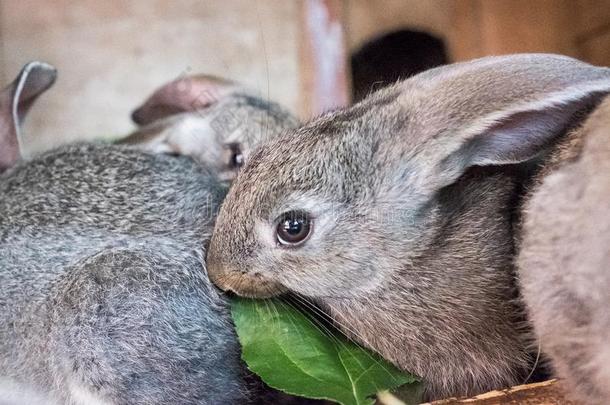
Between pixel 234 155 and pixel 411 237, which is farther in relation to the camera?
pixel 234 155

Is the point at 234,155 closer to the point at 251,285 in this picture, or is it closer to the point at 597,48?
the point at 251,285

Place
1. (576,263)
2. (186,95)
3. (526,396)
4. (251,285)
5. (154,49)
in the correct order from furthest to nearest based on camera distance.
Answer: (154,49), (186,95), (251,285), (526,396), (576,263)

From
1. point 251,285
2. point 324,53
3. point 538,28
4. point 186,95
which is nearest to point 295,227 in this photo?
point 251,285

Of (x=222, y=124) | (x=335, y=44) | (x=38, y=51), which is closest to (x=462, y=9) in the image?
(x=335, y=44)

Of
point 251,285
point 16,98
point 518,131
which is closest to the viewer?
point 518,131

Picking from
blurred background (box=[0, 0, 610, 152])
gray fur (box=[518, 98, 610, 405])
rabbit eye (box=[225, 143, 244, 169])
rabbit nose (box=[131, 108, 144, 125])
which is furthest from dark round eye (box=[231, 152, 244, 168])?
gray fur (box=[518, 98, 610, 405])

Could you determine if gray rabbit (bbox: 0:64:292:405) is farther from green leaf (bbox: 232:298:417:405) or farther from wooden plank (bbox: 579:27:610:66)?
wooden plank (bbox: 579:27:610:66)

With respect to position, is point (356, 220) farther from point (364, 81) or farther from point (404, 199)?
point (364, 81)
